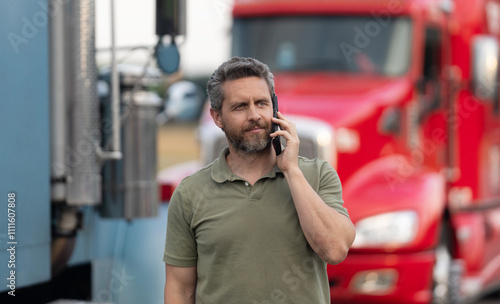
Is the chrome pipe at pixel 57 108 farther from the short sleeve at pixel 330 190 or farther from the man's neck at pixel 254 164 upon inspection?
the short sleeve at pixel 330 190

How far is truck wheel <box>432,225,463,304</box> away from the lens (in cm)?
674

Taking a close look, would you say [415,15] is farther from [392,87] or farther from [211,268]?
[211,268]

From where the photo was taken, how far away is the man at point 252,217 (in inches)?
99.0

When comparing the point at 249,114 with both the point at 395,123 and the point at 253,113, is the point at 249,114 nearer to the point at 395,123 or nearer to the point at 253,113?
the point at 253,113

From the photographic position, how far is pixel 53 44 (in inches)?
129

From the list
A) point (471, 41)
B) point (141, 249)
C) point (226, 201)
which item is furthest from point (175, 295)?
point (471, 41)

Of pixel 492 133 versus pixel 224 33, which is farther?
pixel 492 133

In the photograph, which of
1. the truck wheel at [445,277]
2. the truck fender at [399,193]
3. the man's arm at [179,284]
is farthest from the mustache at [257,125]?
the truck wheel at [445,277]

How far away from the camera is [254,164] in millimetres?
2676

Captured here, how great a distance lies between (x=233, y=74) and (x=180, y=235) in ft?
1.77

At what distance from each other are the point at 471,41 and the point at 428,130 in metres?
1.08

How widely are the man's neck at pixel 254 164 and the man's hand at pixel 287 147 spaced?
0.27ft

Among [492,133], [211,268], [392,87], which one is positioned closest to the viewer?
[211,268]

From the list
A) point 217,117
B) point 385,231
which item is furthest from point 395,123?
point 217,117
